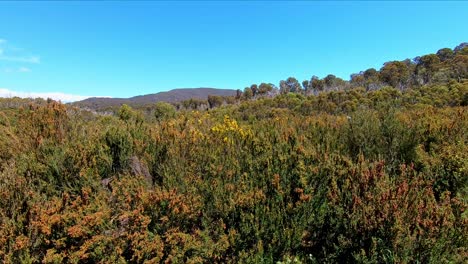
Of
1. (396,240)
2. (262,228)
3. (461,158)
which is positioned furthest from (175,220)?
(461,158)

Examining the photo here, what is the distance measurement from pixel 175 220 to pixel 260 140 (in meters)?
2.40

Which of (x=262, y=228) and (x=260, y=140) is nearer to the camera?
(x=262, y=228)

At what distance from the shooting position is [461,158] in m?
5.03

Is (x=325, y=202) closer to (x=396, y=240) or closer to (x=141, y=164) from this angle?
(x=396, y=240)

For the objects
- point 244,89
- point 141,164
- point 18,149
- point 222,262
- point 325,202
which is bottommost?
point 222,262

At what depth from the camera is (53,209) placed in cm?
333

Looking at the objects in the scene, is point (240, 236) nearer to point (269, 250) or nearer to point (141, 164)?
point (269, 250)

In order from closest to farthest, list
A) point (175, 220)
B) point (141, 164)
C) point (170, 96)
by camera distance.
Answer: point (175, 220) → point (141, 164) → point (170, 96)

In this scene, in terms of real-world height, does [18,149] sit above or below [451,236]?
above

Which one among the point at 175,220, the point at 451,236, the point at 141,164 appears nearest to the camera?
the point at 451,236

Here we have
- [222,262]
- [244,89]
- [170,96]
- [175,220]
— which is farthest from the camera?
[170,96]

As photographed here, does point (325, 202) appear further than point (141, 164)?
No

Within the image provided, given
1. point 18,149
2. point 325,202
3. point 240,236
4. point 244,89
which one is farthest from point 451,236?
point 244,89

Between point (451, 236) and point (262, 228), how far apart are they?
1.85m
